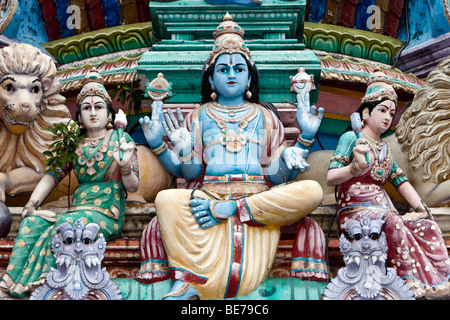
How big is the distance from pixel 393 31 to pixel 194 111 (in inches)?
154

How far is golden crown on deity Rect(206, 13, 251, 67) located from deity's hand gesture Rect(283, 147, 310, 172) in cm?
99

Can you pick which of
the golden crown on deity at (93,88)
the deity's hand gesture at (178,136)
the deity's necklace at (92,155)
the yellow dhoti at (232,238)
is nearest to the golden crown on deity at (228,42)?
the deity's hand gesture at (178,136)

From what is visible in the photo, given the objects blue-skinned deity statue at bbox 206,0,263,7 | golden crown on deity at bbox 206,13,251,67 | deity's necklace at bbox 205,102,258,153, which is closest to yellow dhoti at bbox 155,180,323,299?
deity's necklace at bbox 205,102,258,153

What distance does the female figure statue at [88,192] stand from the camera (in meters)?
5.63

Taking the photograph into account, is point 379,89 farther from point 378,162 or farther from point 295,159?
point 295,159

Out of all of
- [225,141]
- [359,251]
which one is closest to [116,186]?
[225,141]

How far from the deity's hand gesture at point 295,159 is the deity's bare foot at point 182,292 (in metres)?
1.20

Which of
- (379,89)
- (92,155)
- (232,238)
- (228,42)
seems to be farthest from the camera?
(228,42)

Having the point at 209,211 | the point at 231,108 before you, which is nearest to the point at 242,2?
the point at 231,108

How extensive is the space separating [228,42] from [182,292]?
7.29 ft

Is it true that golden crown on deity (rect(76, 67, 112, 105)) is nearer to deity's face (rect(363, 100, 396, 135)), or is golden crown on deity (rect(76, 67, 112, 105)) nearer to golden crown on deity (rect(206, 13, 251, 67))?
golden crown on deity (rect(206, 13, 251, 67))

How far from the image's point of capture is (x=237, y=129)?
250 inches

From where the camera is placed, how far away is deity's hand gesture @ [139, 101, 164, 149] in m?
6.09
